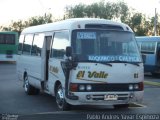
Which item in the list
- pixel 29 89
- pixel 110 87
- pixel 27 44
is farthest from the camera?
pixel 27 44

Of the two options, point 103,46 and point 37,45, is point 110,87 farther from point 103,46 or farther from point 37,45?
point 37,45

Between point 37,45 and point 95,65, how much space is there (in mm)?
3808

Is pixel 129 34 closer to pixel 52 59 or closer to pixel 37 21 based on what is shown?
pixel 52 59

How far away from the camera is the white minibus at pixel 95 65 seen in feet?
37.6

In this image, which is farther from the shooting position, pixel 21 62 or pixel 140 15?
pixel 140 15

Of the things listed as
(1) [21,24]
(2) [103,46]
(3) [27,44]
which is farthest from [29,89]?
(1) [21,24]

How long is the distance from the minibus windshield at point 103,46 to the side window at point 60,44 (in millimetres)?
372

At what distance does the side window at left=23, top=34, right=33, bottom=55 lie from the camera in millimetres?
16094

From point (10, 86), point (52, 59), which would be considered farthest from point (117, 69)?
point (10, 86)

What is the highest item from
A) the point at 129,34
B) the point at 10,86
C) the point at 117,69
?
the point at 129,34

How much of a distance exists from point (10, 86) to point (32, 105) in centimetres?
617

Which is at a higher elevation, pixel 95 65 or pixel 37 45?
pixel 37 45

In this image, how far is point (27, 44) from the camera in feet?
54.4

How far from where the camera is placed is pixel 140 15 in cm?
7812
